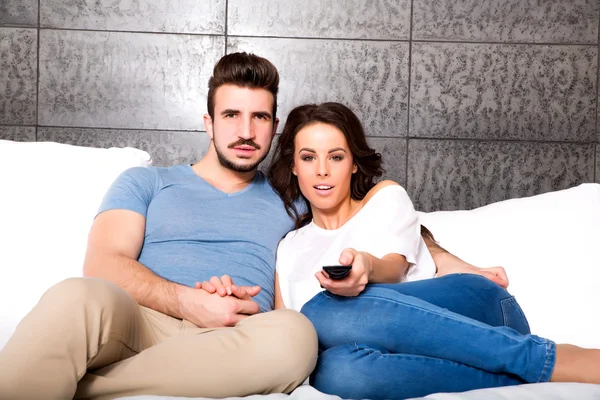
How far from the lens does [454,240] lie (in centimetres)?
227

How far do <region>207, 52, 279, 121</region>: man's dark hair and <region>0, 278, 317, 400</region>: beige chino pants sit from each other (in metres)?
0.87

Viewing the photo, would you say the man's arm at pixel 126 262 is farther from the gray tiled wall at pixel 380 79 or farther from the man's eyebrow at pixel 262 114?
the gray tiled wall at pixel 380 79

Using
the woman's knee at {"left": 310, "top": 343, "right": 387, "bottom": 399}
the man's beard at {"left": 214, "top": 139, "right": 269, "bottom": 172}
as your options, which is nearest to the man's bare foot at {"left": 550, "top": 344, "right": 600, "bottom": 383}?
the woman's knee at {"left": 310, "top": 343, "right": 387, "bottom": 399}

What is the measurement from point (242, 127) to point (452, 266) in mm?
757

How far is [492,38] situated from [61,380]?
2100 millimetres

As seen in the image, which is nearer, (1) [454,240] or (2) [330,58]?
(1) [454,240]

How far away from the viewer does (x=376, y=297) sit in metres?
1.66

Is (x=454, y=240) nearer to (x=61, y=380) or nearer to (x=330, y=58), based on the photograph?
(x=330, y=58)

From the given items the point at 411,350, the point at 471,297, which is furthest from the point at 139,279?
the point at 471,297

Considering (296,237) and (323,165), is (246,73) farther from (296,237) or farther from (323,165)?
(296,237)

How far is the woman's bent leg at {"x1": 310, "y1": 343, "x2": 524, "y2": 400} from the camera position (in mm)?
1531

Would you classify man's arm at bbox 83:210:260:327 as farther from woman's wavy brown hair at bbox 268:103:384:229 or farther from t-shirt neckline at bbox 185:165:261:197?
woman's wavy brown hair at bbox 268:103:384:229

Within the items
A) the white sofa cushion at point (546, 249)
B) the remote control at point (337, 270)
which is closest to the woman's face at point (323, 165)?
the white sofa cushion at point (546, 249)

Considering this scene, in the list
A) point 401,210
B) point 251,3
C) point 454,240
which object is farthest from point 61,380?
point 251,3
